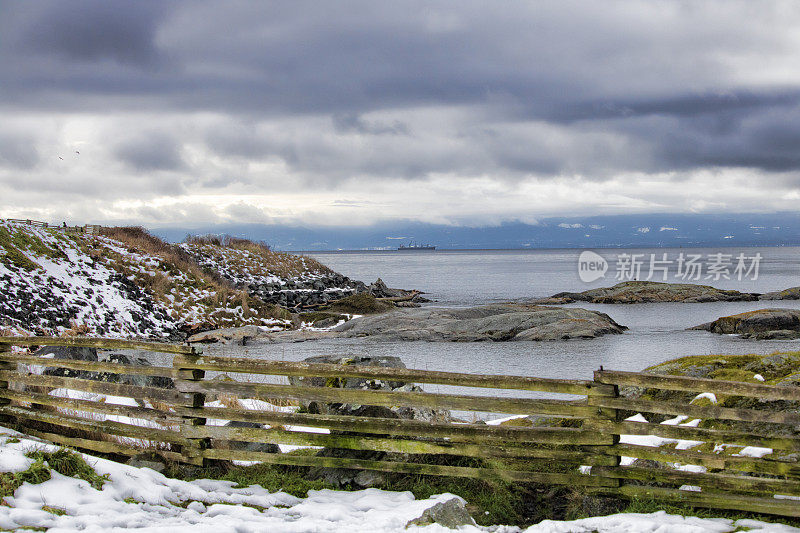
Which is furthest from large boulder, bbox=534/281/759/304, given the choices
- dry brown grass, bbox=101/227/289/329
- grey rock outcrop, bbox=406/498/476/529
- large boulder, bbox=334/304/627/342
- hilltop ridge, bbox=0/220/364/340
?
grey rock outcrop, bbox=406/498/476/529

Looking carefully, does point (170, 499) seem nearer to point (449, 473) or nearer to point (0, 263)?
point (449, 473)

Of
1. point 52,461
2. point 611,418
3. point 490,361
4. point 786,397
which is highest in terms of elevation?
point 786,397

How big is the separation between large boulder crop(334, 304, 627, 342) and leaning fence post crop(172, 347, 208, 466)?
2743 cm

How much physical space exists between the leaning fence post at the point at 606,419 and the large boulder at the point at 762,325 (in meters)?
30.8

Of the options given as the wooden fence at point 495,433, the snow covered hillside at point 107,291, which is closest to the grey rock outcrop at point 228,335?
the snow covered hillside at point 107,291

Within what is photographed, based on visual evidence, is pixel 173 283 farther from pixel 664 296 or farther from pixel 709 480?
pixel 664 296

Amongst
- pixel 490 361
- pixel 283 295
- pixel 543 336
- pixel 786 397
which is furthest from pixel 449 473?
pixel 283 295

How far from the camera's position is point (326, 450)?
8.81m

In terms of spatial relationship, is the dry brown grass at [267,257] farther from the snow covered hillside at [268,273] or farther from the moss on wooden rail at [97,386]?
the moss on wooden rail at [97,386]

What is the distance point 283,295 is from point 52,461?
45.2m

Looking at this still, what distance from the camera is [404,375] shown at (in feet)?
26.1

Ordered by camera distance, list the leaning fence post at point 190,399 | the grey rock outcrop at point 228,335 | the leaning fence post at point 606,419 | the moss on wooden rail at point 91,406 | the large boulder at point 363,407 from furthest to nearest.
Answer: the grey rock outcrop at point 228,335, the moss on wooden rail at point 91,406, the large boulder at point 363,407, the leaning fence post at point 190,399, the leaning fence post at point 606,419

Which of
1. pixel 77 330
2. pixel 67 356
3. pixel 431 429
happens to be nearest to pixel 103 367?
pixel 67 356

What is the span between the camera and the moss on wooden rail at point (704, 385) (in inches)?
269
